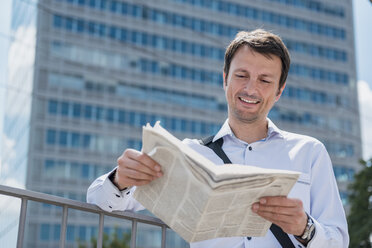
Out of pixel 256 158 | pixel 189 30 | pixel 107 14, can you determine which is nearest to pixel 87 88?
pixel 107 14

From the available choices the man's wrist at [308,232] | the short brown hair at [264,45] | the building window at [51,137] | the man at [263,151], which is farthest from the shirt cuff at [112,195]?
the building window at [51,137]

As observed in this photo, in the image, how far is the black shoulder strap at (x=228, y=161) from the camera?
7.67ft

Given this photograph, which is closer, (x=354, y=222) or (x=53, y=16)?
(x=354, y=222)

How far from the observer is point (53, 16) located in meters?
37.6

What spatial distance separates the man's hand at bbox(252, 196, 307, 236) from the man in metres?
0.11

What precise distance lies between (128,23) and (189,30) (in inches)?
184

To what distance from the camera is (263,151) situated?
8.77ft

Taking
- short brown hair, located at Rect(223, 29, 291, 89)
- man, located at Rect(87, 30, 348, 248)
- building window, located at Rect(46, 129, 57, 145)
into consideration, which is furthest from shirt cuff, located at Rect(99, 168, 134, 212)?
building window, located at Rect(46, 129, 57, 145)

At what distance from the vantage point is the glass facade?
36.5 metres

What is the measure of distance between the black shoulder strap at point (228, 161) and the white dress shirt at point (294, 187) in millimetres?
25

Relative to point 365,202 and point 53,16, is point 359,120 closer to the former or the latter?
point 53,16

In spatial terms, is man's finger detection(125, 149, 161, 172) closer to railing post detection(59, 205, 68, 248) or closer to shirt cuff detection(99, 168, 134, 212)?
shirt cuff detection(99, 168, 134, 212)

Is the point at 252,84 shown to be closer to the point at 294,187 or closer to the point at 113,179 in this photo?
the point at 294,187

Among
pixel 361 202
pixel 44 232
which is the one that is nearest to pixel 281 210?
pixel 361 202
